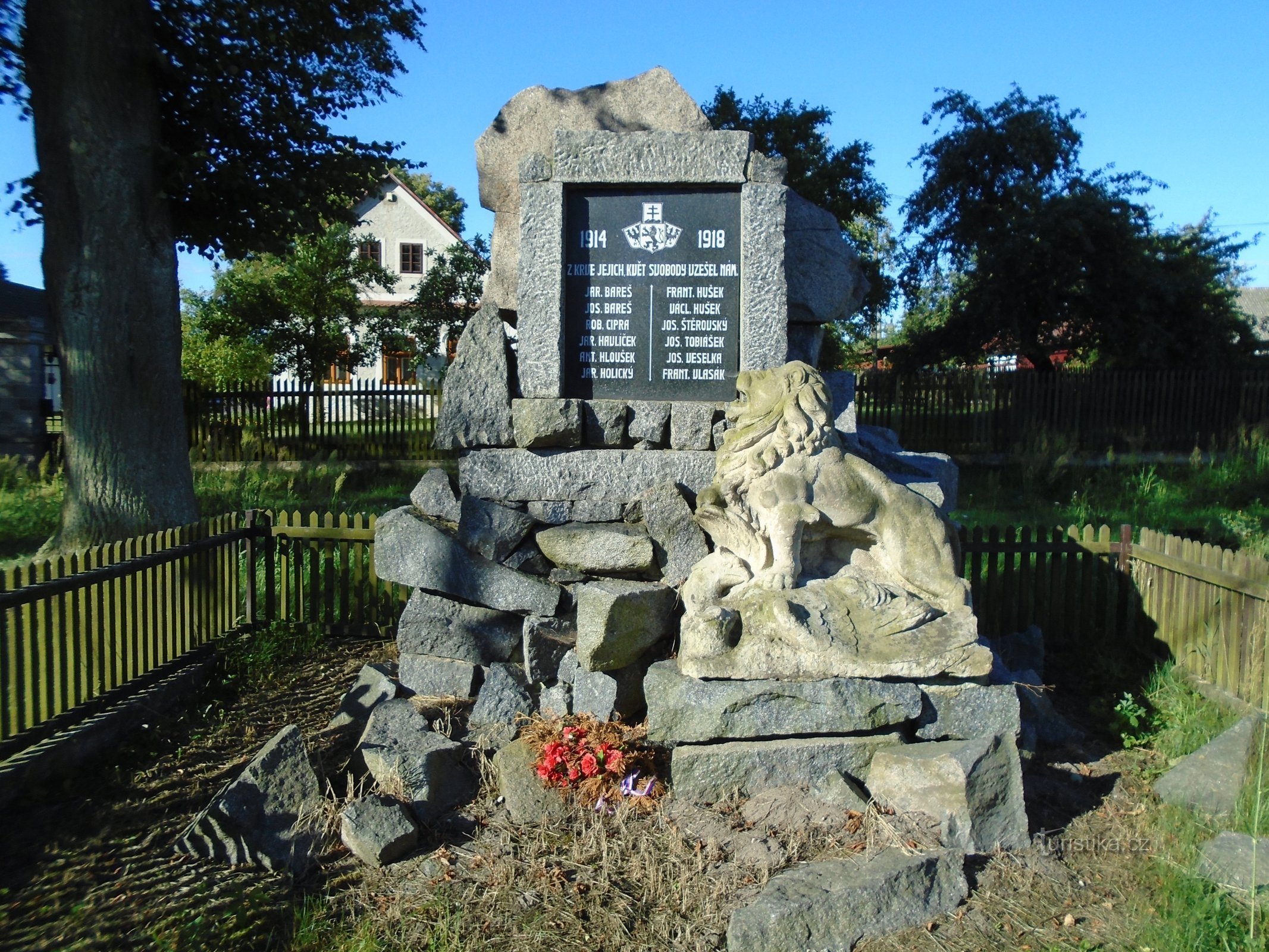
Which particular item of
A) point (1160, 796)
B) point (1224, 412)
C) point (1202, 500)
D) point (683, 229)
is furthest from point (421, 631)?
point (1224, 412)

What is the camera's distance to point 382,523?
5047 mm

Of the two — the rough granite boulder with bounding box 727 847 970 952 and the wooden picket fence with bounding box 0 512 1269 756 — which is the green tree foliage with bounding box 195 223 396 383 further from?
the rough granite boulder with bounding box 727 847 970 952

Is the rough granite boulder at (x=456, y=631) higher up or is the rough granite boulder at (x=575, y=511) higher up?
the rough granite boulder at (x=575, y=511)

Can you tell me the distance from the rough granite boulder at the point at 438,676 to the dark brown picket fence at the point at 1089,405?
10593 millimetres

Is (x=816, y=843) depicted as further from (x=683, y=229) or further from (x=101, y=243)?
(x=101, y=243)

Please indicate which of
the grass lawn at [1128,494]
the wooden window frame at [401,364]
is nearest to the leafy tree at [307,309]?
the wooden window frame at [401,364]

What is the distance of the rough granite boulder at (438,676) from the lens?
4828 millimetres

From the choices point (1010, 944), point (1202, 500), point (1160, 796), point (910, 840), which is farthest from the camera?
point (1202, 500)

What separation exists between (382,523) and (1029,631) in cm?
379

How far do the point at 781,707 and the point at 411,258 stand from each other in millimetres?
→ 29508

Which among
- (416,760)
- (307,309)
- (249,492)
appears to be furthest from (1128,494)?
(307,309)

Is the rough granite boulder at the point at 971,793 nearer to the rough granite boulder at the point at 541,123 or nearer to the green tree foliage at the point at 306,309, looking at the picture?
the rough granite boulder at the point at 541,123

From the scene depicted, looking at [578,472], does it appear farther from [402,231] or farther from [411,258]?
[411,258]

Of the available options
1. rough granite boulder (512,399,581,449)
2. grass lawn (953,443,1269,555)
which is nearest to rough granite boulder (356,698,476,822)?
rough granite boulder (512,399,581,449)
